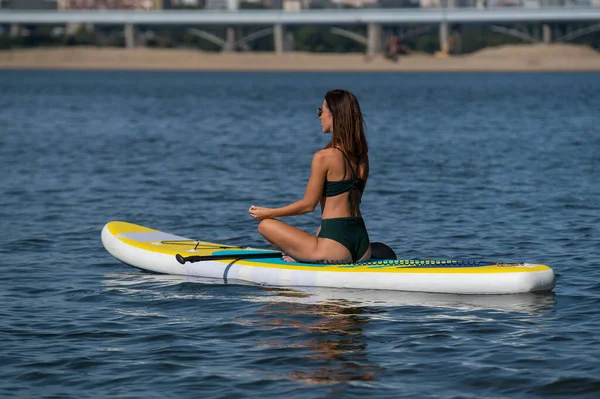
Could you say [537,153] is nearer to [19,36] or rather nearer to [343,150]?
[343,150]

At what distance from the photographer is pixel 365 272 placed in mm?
10484

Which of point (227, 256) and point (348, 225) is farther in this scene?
point (227, 256)

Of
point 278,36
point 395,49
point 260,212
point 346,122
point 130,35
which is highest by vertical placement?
point 346,122

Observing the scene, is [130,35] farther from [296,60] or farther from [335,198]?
[335,198]

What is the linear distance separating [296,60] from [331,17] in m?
12.0

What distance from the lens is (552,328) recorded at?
9.33 m

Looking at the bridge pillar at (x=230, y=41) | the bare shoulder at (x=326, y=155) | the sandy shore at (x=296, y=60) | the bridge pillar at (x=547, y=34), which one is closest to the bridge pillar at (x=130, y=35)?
→ the sandy shore at (x=296, y=60)

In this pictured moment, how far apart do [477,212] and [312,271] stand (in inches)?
274

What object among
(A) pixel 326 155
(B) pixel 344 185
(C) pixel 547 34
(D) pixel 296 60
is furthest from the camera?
(D) pixel 296 60

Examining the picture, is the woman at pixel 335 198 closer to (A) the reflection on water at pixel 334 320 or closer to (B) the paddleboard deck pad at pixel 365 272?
(B) the paddleboard deck pad at pixel 365 272

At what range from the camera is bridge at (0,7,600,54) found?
11125 centimetres

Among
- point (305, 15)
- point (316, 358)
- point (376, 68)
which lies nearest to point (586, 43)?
point (376, 68)

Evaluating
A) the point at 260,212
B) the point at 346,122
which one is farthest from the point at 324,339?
the point at 346,122

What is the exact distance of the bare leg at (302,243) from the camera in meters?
10.5
